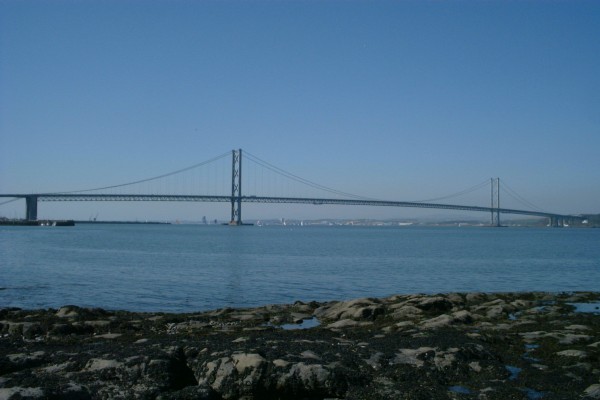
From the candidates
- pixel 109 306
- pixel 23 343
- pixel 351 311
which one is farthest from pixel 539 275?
pixel 23 343

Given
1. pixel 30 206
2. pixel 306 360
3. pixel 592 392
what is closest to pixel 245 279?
pixel 306 360

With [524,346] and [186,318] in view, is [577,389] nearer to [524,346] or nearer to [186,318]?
[524,346]

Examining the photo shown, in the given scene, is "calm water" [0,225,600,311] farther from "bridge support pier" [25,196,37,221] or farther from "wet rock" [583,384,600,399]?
"bridge support pier" [25,196,37,221]

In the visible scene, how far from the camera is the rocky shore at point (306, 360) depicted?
499 cm

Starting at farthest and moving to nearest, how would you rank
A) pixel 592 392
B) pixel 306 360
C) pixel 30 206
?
pixel 30 206 < pixel 306 360 < pixel 592 392

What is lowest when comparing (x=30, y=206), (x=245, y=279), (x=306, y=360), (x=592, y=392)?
(x=245, y=279)

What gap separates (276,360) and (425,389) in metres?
1.32

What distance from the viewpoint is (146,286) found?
15727mm

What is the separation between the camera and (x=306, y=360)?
549cm

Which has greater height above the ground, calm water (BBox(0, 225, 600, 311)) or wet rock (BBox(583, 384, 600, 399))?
wet rock (BBox(583, 384, 600, 399))

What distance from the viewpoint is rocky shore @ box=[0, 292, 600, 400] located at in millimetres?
4992

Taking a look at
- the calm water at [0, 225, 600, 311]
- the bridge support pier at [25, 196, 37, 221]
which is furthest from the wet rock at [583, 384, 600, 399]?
the bridge support pier at [25, 196, 37, 221]

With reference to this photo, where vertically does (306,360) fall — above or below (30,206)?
below

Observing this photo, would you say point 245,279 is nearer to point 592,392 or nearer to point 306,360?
point 306,360
